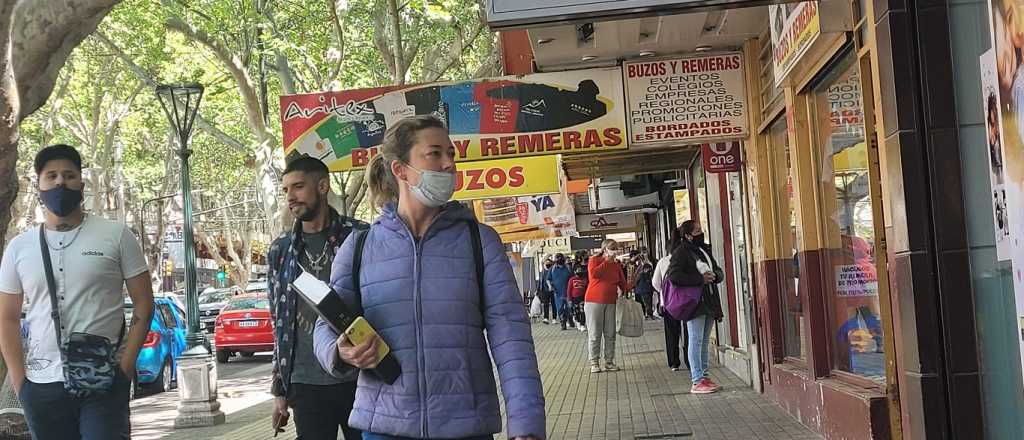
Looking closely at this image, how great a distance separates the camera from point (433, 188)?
371 centimetres

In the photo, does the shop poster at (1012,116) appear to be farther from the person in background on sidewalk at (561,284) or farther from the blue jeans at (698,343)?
the person in background on sidewalk at (561,284)

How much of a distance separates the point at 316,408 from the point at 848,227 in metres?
4.47

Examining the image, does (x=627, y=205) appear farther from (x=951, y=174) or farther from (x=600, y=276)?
(x=951, y=174)

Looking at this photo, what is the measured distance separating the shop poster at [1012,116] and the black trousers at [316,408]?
281cm

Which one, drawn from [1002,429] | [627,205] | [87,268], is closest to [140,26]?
[627,205]

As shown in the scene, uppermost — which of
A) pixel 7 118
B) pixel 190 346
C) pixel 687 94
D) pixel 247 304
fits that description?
pixel 687 94

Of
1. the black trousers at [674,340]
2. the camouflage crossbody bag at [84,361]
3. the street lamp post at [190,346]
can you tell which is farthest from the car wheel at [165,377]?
the camouflage crossbody bag at [84,361]

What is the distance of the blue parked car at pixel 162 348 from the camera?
17.0 meters

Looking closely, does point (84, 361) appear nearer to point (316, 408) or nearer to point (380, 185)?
point (316, 408)

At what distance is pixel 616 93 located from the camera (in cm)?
1122

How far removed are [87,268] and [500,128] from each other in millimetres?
6715

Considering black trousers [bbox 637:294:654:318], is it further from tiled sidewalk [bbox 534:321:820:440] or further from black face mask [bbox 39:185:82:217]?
black face mask [bbox 39:185:82:217]

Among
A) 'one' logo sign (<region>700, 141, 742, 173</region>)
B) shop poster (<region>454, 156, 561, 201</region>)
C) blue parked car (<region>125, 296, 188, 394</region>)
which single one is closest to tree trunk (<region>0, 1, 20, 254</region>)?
'one' logo sign (<region>700, 141, 742, 173</region>)

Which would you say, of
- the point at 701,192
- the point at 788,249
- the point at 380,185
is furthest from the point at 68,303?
the point at 701,192
